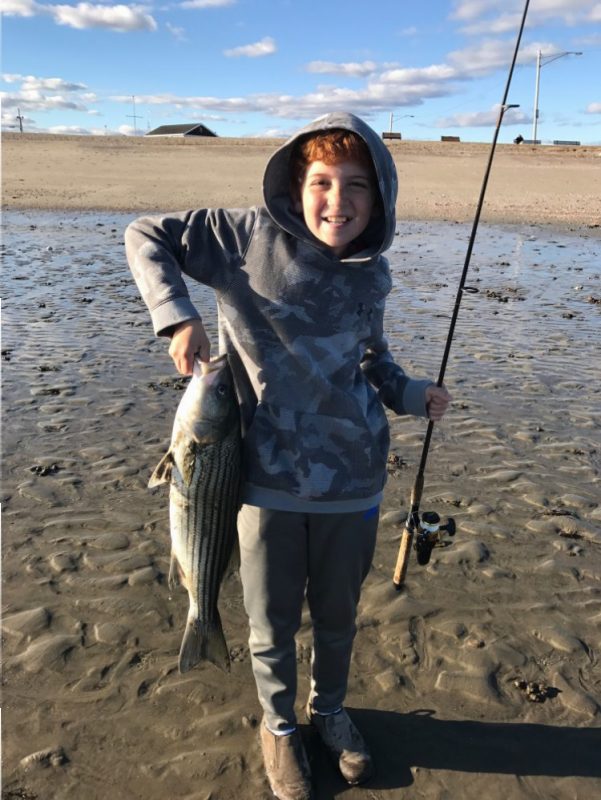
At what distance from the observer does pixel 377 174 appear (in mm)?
2738

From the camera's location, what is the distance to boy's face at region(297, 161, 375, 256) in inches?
108

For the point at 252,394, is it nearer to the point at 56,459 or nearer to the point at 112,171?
the point at 56,459

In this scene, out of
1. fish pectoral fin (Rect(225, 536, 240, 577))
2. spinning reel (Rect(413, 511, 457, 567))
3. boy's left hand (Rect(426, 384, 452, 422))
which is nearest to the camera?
fish pectoral fin (Rect(225, 536, 240, 577))

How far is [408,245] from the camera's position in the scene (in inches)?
712

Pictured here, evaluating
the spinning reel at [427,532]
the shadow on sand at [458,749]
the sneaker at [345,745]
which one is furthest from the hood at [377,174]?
the shadow on sand at [458,749]

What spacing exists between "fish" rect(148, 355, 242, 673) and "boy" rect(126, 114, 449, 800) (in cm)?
9

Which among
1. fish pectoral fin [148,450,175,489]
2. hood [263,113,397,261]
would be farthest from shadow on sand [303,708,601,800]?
hood [263,113,397,261]

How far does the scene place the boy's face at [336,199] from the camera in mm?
2744

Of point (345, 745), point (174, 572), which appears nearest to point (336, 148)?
point (174, 572)

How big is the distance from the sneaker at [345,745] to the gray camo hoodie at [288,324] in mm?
1079

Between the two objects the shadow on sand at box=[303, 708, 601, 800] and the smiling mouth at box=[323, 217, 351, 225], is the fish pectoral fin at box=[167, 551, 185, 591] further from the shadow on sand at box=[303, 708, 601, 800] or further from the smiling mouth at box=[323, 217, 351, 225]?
the smiling mouth at box=[323, 217, 351, 225]

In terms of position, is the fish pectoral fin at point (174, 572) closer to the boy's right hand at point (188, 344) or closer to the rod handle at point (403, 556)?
the boy's right hand at point (188, 344)

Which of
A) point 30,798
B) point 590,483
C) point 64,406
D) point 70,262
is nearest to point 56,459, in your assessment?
point 64,406

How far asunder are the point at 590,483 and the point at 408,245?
13353mm
